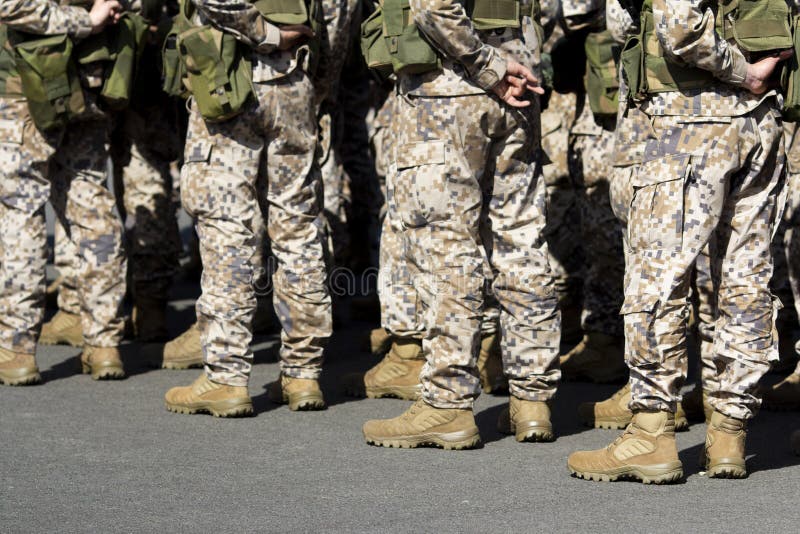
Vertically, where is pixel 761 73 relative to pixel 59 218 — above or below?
above

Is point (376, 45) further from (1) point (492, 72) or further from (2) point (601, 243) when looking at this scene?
(2) point (601, 243)

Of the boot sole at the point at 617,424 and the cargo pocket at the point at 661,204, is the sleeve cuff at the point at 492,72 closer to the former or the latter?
the cargo pocket at the point at 661,204

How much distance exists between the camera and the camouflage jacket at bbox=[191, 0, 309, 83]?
5.29 meters

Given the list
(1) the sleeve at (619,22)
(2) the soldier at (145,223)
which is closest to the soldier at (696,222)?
(1) the sleeve at (619,22)

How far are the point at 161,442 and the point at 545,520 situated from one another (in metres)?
1.79

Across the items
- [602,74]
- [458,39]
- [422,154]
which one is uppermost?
[458,39]

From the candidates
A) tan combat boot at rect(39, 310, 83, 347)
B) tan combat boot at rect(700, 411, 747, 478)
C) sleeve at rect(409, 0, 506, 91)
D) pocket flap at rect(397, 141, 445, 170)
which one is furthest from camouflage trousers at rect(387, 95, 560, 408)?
tan combat boot at rect(39, 310, 83, 347)

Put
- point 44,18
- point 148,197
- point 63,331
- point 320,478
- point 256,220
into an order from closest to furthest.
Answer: point 320,478 → point 256,220 → point 44,18 → point 148,197 → point 63,331

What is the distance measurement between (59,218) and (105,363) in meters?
0.79

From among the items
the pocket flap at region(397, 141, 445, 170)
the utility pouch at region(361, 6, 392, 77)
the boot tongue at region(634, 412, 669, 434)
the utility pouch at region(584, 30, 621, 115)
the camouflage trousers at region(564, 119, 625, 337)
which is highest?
the utility pouch at region(361, 6, 392, 77)

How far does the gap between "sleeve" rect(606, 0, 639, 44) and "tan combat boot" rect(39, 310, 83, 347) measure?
3.37 meters

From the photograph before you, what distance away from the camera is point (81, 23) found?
19.5 feet

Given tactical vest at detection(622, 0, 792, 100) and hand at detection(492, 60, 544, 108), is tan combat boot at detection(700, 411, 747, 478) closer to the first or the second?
tactical vest at detection(622, 0, 792, 100)

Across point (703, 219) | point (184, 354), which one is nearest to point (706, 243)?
point (703, 219)
